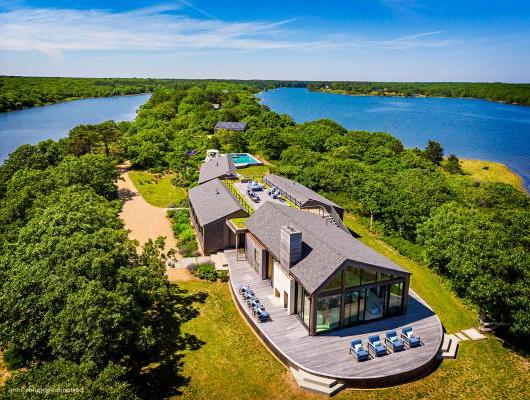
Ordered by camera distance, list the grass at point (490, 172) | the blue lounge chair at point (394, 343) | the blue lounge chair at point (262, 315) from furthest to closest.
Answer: the grass at point (490, 172) → the blue lounge chair at point (262, 315) → the blue lounge chair at point (394, 343)

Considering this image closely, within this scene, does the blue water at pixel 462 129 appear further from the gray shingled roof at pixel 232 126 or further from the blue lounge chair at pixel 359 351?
the blue lounge chair at pixel 359 351

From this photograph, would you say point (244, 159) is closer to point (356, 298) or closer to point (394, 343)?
point (356, 298)

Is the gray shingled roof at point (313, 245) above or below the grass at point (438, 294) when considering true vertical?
above

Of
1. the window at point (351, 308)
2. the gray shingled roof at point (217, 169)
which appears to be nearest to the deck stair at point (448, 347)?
the window at point (351, 308)

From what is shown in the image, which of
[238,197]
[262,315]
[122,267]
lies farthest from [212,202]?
[122,267]

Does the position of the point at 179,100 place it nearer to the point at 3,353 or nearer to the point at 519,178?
the point at 519,178

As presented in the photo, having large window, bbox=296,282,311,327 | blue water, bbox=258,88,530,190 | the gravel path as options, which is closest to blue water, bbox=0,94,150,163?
the gravel path
